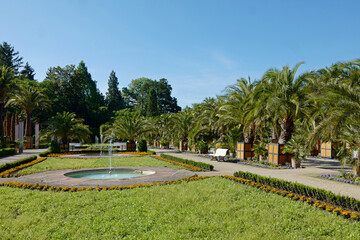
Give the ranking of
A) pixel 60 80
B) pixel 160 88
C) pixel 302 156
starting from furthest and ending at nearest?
pixel 160 88
pixel 60 80
pixel 302 156

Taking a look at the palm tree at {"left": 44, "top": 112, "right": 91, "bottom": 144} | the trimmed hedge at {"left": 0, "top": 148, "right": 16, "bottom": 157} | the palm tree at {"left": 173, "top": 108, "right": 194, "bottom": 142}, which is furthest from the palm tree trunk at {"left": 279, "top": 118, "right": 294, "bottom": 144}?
the trimmed hedge at {"left": 0, "top": 148, "right": 16, "bottom": 157}

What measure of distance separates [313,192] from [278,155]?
378 inches

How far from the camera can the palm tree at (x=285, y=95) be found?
1636cm

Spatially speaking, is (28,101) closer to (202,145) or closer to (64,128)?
(64,128)

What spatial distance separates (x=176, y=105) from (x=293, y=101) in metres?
68.7

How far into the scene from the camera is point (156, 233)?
509cm

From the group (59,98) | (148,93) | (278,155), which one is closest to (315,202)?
(278,155)

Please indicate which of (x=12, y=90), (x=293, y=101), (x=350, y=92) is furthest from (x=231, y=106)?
(x=12, y=90)

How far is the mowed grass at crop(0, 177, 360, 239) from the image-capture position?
5.05 meters

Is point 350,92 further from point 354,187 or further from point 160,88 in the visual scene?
point 160,88

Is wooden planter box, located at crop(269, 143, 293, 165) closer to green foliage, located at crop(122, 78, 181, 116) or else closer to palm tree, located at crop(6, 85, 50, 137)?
palm tree, located at crop(6, 85, 50, 137)

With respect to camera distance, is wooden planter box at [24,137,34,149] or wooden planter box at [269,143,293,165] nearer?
wooden planter box at [269,143,293,165]

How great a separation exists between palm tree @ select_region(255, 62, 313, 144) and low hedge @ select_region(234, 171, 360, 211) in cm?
750

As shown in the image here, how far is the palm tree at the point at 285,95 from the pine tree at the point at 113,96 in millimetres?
55516
